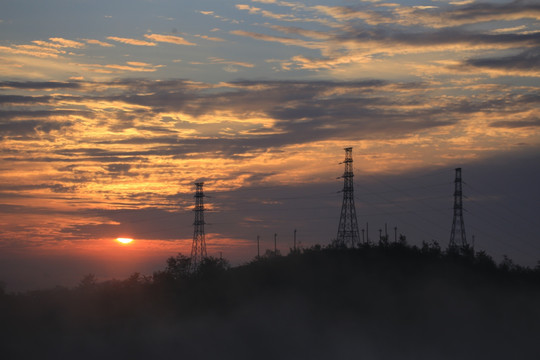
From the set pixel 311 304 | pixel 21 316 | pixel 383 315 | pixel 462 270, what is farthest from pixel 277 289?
pixel 21 316

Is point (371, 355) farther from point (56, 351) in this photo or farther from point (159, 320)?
point (56, 351)

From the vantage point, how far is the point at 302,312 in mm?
96250

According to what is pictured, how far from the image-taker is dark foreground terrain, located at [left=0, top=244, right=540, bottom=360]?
88688mm

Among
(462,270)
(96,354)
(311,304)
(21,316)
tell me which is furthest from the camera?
(462,270)

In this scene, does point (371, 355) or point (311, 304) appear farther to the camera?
point (311, 304)

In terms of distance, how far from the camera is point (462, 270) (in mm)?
106062

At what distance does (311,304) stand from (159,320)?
749 inches

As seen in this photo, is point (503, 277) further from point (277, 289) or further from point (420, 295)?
point (277, 289)

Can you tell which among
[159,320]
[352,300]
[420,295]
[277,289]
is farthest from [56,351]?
[420,295]

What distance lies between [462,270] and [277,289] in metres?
25.5

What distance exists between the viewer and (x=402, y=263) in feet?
354

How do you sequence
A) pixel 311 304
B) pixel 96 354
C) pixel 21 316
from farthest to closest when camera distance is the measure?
pixel 311 304 < pixel 21 316 < pixel 96 354

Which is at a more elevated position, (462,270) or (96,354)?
(462,270)

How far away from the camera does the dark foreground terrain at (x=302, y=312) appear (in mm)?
88688
